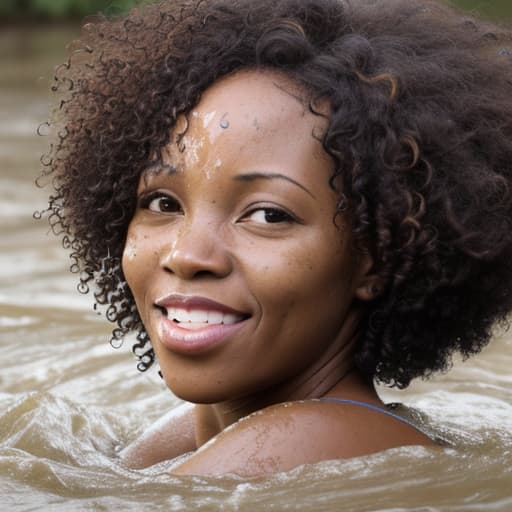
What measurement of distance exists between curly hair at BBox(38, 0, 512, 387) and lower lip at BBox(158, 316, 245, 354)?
0.47 metres

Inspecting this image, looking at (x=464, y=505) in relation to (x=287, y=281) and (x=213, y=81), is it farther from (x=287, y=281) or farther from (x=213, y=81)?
(x=213, y=81)

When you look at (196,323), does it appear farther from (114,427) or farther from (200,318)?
(114,427)

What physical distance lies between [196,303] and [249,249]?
8.2 inches

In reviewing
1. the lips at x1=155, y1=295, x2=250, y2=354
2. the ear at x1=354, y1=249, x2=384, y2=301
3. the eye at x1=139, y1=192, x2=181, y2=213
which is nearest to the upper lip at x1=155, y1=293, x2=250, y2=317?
the lips at x1=155, y1=295, x2=250, y2=354

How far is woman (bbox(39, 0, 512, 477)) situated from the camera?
3383mm

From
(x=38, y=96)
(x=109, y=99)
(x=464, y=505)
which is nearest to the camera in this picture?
(x=464, y=505)

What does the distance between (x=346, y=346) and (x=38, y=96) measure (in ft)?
33.5

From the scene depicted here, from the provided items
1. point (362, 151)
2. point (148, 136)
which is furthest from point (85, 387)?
point (362, 151)

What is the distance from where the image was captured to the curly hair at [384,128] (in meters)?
3.46

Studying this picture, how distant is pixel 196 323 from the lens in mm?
3422

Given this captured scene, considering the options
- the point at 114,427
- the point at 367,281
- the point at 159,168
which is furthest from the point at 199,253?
the point at 114,427

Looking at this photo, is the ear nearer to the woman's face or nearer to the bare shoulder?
the woman's face

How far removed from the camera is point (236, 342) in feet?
11.2

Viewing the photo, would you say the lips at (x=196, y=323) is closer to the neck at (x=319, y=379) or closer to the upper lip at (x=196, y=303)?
the upper lip at (x=196, y=303)
